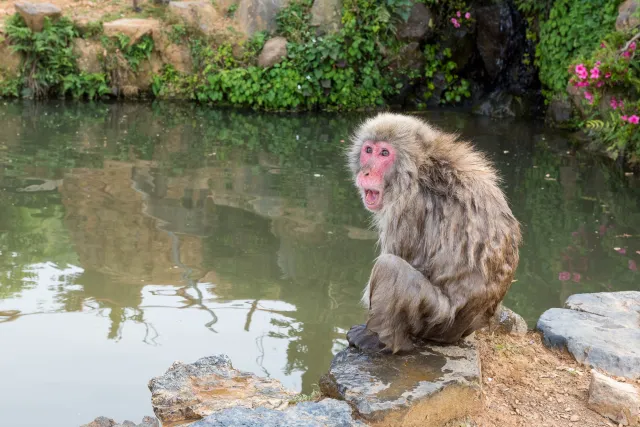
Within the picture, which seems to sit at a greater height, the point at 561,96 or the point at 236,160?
the point at 561,96

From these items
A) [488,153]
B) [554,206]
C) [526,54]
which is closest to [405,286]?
[554,206]

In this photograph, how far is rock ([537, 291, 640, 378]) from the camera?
4004 millimetres

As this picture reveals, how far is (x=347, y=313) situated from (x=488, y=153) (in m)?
5.74

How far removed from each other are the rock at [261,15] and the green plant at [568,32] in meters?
4.53

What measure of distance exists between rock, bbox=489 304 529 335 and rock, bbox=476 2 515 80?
36.0 feet

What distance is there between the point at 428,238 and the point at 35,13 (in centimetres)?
1199

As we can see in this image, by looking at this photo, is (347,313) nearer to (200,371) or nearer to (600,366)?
(200,371)

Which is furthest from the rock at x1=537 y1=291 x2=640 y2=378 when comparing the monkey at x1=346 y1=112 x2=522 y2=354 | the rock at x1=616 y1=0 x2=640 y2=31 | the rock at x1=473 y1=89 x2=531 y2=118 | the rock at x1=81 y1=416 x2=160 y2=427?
the rock at x1=473 y1=89 x2=531 y2=118

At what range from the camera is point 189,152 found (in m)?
10.8

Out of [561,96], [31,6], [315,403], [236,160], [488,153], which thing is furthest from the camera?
[31,6]

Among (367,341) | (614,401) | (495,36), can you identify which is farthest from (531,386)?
(495,36)

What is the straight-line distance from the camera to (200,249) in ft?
23.6

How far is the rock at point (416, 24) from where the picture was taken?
46.5 ft

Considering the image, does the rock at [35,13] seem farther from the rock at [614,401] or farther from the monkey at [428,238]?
the rock at [614,401]
